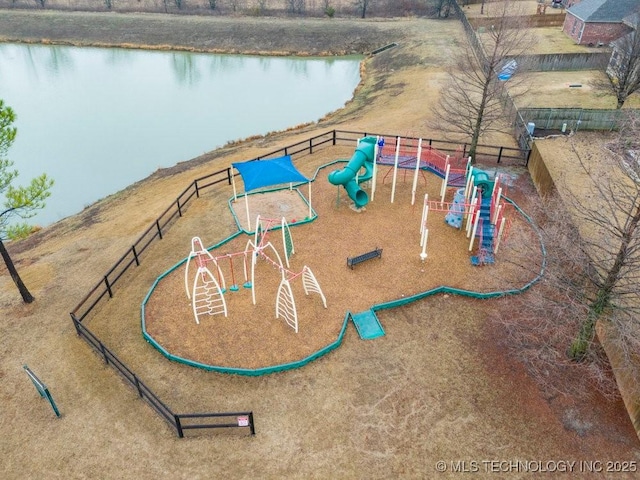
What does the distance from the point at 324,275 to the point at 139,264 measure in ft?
22.8

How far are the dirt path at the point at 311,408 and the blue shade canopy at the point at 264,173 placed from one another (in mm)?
5059

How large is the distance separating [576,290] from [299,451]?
7.53 metres

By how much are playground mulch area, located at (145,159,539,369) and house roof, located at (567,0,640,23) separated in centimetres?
3074

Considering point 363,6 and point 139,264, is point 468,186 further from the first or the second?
point 363,6

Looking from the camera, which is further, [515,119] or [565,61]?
[565,61]

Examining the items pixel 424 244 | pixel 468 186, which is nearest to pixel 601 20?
pixel 468 186

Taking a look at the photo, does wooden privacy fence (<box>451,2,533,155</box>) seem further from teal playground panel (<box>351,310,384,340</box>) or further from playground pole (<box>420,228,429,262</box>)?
teal playground panel (<box>351,310,384,340</box>)

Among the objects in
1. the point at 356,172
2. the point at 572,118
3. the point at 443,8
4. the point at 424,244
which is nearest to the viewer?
the point at 424,244

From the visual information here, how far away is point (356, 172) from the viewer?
60.4 feet

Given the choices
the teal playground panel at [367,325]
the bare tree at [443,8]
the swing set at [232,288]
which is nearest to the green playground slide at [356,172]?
the swing set at [232,288]

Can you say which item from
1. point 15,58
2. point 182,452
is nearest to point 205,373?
point 182,452

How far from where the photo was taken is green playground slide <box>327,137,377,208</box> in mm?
18141

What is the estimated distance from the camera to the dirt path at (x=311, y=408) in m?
10.2

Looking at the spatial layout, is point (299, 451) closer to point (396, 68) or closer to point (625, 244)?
point (625, 244)
